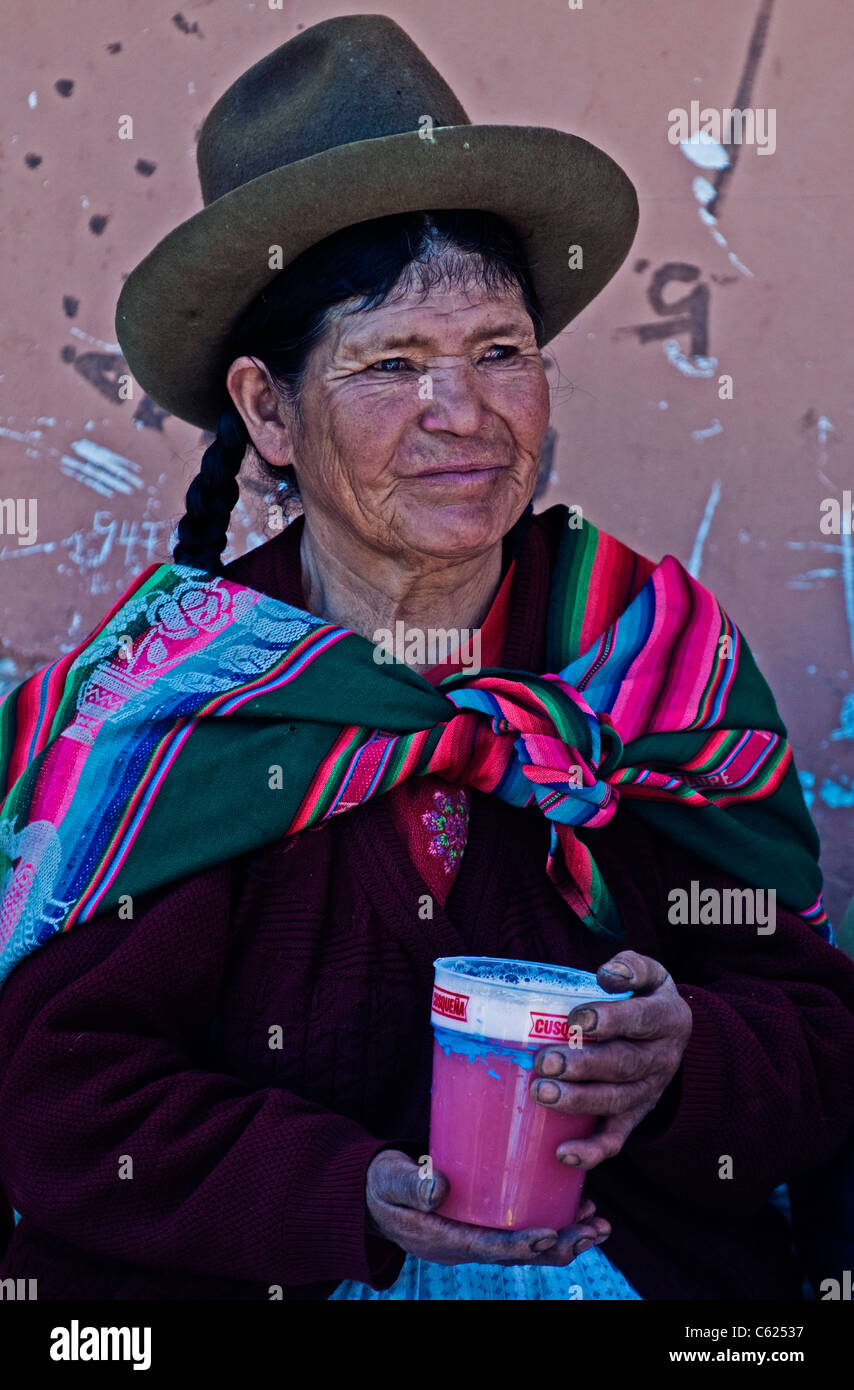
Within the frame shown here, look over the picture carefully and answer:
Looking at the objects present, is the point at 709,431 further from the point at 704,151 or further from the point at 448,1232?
the point at 448,1232

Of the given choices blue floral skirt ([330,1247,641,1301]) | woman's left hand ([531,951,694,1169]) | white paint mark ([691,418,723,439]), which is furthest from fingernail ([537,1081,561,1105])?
white paint mark ([691,418,723,439])

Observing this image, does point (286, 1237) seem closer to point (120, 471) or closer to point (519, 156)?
point (519, 156)

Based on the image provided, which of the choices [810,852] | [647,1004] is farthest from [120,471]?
[647,1004]

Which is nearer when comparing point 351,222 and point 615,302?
point 351,222

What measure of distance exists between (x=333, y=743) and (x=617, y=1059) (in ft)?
2.35

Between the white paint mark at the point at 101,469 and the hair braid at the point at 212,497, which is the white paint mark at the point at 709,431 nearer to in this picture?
the hair braid at the point at 212,497

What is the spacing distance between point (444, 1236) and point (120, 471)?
2238mm

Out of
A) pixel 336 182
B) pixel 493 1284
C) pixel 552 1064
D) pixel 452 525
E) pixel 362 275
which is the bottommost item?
pixel 493 1284

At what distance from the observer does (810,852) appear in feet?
8.18

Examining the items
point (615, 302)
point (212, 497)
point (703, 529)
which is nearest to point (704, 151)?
point (615, 302)

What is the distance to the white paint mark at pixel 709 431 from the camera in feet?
10.9

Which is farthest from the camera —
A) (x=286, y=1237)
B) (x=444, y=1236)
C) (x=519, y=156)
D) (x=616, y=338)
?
(x=616, y=338)

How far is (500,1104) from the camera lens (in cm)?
170

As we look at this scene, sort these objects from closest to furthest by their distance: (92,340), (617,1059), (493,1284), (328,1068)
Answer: (617,1059)
(493,1284)
(328,1068)
(92,340)
